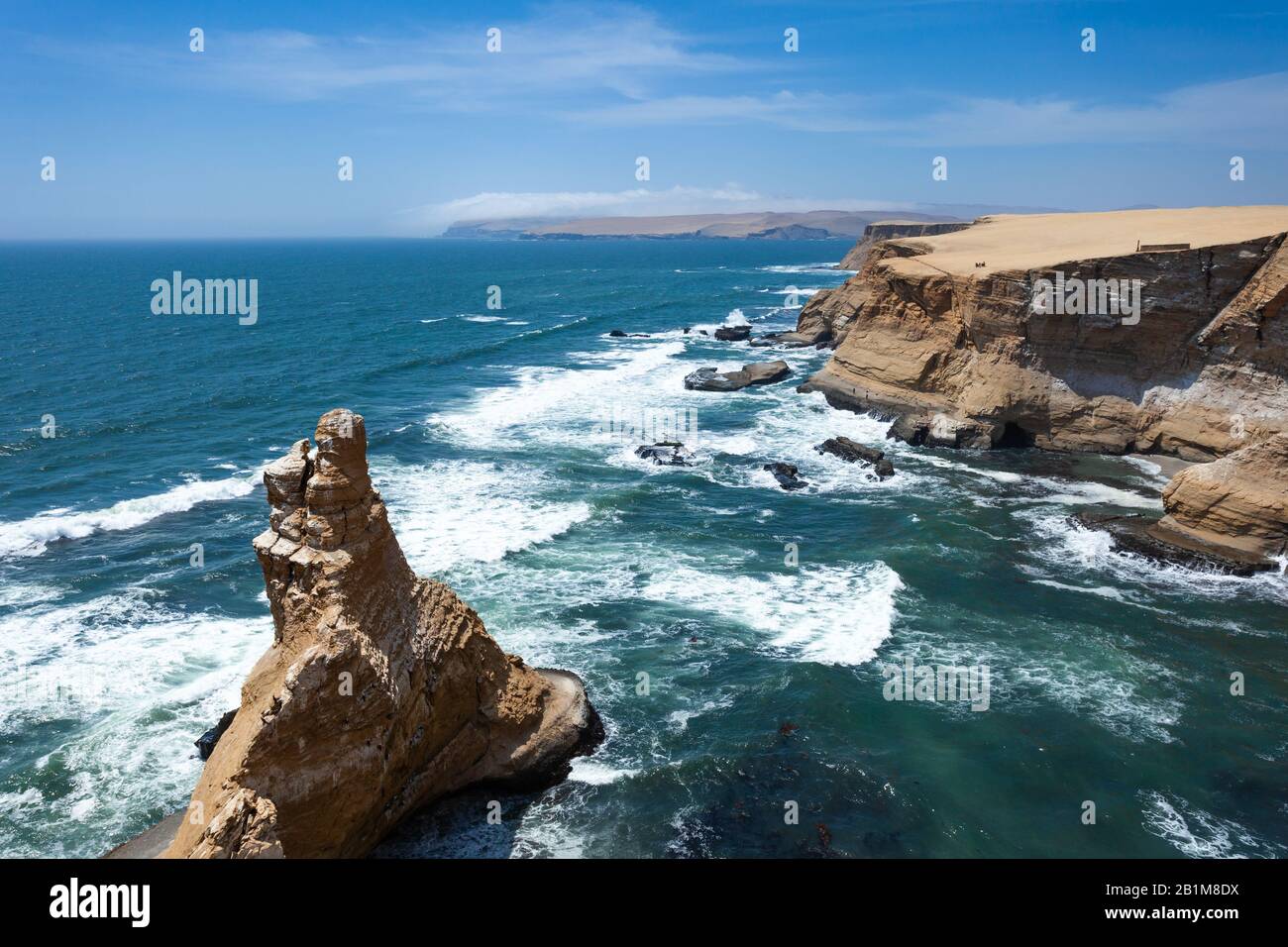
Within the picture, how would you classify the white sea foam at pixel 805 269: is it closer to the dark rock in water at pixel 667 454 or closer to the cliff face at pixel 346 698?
the dark rock in water at pixel 667 454

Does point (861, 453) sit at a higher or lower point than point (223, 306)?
lower

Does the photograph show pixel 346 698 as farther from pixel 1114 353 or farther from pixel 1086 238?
pixel 1086 238

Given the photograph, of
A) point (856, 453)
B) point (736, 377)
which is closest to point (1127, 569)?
point (856, 453)

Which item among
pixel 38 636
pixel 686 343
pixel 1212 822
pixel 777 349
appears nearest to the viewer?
pixel 1212 822

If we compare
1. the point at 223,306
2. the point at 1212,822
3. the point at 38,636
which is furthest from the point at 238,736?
the point at 223,306

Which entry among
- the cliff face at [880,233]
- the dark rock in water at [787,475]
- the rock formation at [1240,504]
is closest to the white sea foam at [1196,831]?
the rock formation at [1240,504]

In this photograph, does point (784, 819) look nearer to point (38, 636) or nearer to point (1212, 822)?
point (1212, 822)

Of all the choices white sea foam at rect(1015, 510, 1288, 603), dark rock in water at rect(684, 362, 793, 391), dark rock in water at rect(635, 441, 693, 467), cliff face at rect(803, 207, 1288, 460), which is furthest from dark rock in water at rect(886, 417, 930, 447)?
dark rock in water at rect(684, 362, 793, 391)
